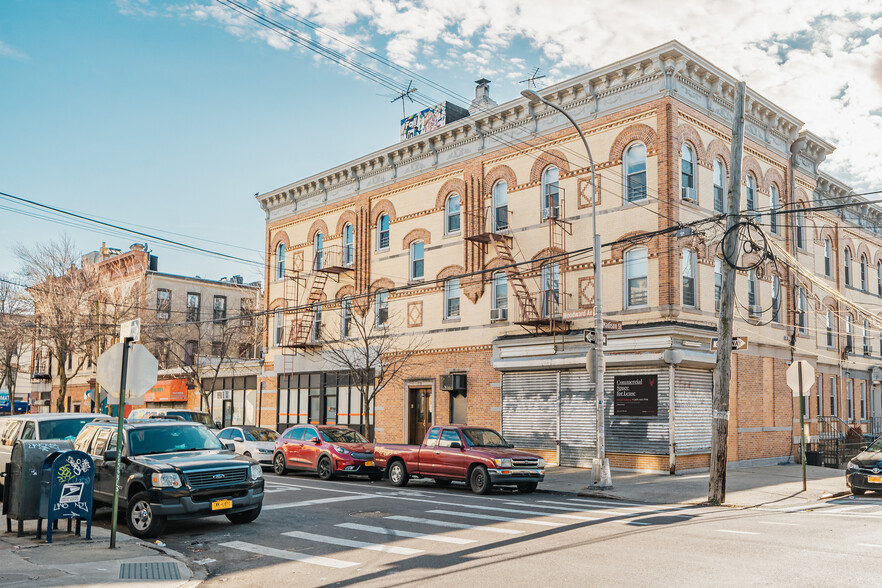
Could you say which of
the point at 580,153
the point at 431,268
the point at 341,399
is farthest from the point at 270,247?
the point at 580,153

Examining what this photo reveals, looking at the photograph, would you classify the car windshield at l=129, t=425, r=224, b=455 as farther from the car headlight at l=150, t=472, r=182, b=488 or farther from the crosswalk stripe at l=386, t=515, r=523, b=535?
the crosswalk stripe at l=386, t=515, r=523, b=535

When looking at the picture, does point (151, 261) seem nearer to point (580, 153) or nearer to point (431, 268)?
point (431, 268)

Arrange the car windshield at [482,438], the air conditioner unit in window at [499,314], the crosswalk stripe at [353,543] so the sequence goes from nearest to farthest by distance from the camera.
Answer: the crosswalk stripe at [353,543]
the car windshield at [482,438]
the air conditioner unit in window at [499,314]

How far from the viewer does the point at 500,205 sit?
28156 mm

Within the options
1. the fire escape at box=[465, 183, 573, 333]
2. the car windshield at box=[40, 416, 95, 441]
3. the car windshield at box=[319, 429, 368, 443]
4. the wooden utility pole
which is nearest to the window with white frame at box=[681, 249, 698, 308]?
the fire escape at box=[465, 183, 573, 333]

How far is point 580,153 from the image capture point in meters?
25.5

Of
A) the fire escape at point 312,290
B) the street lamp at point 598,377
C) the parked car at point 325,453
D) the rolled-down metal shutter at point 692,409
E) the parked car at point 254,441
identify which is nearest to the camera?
the street lamp at point 598,377

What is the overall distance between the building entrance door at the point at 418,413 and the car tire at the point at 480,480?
39.8 ft

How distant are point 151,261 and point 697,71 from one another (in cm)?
4546

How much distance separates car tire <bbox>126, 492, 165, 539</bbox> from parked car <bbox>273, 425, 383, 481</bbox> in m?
9.32

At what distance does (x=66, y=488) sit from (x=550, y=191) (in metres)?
19.0

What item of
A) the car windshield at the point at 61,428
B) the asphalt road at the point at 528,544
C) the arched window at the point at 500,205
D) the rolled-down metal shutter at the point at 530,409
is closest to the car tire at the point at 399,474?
the asphalt road at the point at 528,544

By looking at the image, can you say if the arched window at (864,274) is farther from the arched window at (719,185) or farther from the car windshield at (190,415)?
the car windshield at (190,415)

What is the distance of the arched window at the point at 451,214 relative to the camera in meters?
29.8
